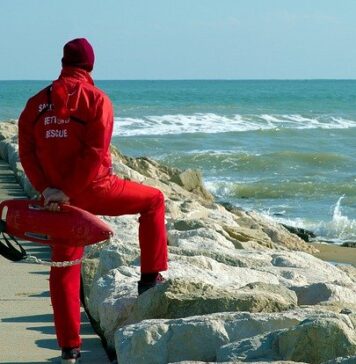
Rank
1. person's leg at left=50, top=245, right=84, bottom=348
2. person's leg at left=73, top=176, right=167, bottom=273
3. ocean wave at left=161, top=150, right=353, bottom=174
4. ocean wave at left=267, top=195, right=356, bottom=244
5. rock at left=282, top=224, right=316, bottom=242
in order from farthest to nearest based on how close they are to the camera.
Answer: ocean wave at left=161, top=150, right=353, bottom=174
ocean wave at left=267, top=195, right=356, bottom=244
rock at left=282, top=224, right=316, bottom=242
person's leg at left=73, top=176, right=167, bottom=273
person's leg at left=50, top=245, right=84, bottom=348

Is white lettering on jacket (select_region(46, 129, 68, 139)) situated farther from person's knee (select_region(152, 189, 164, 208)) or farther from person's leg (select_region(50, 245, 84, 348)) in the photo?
person's knee (select_region(152, 189, 164, 208))

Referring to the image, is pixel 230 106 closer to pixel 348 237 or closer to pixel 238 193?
pixel 238 193

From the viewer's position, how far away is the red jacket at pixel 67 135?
196 inches

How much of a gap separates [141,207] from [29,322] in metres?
1.18

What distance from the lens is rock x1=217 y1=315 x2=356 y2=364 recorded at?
4285 millimetres

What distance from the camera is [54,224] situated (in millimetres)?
4980

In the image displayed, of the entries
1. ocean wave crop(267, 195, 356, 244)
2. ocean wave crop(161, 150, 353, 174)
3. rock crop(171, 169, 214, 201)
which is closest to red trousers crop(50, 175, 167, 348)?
ocean wave crop(267, 195, 356, 244)

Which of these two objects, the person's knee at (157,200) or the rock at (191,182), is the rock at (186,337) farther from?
the rock at (191,182)

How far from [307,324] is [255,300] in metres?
0.91

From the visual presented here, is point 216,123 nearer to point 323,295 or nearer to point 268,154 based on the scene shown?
point 268,154

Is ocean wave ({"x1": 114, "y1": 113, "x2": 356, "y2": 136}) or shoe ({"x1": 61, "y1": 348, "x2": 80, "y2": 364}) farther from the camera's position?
ocean wave ({"x1": 114, "y1": 113, "x2": 356, "y2": 136})

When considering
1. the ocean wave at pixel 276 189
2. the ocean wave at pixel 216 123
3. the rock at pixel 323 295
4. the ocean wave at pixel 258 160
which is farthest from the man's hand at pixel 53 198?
the ocean wave at pixel 216 123
